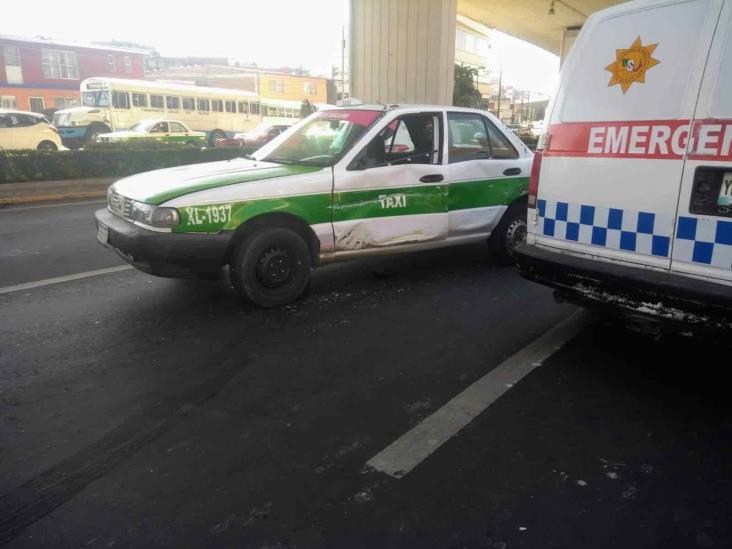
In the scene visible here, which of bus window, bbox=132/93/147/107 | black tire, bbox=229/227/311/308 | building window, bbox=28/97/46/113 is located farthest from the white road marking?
building window, bbox=28/97/46/113

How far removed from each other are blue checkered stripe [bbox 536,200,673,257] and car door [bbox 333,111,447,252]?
1.62m

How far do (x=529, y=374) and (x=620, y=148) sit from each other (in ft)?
4.64

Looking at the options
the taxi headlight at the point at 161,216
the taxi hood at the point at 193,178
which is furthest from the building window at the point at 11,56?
the taxi headlight at the point at 161,216

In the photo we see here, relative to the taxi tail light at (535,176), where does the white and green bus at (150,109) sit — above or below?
above

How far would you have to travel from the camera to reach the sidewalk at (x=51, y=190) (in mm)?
10422

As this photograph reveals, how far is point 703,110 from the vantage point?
2930mm

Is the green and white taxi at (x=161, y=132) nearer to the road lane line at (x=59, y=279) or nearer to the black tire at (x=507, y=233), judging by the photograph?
the road lane line at (x=59, y=279)

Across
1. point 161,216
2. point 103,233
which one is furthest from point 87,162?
point 161,216

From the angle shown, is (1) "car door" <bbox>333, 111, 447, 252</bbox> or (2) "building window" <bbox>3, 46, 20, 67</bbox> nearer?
(1) "car door" <bbox>333, 111, 447, 252</bbox>

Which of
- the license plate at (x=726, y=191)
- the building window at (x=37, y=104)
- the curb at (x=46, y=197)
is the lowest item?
→ the curb at (x=46, y=197)

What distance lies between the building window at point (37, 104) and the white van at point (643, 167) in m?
41.8

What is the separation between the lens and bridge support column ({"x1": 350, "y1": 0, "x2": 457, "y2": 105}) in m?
12.0

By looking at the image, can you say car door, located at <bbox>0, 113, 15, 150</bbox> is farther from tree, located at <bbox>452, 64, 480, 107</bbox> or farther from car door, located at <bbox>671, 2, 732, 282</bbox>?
car door, located at <bbox>671, 2, 732, 282</bbox>

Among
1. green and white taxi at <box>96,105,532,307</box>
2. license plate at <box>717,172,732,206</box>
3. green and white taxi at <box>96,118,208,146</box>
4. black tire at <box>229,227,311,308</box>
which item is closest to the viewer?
license plate at <box>717,172,732,206</box>
